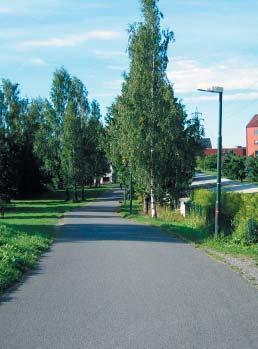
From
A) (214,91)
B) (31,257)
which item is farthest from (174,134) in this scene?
(31,257)

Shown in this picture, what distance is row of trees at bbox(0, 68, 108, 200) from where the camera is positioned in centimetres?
6644

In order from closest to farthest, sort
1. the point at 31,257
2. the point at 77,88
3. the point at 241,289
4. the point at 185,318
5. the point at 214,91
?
1. the point at 185,318
2. the point at 241,289
3. the point at 31,257
4. the point at 214,91
5. the point at 77,88

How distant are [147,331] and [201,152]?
118 ft

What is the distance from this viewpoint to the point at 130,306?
27.7 feet

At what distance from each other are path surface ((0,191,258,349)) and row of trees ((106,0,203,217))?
71.6ft

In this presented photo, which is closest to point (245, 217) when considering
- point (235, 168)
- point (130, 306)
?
point (130, 306)

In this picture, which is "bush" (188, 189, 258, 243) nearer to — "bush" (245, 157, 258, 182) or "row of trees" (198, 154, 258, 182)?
"bush" (245, 157, 258, 182)

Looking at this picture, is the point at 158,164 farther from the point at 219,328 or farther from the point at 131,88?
the point at 219,328

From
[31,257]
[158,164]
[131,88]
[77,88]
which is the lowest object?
[31,257]

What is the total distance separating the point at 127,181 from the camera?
4819cm

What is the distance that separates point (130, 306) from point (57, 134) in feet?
200

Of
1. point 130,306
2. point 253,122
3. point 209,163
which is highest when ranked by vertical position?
point 253,122

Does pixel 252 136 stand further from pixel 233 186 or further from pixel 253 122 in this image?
pixel 233 186

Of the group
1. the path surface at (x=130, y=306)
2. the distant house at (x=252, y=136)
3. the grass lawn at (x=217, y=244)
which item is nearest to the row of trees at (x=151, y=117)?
the grass lawn at (x=217, y=244)
